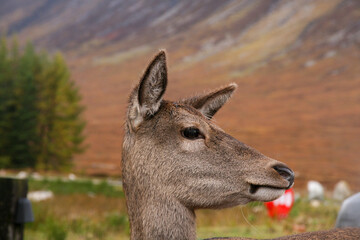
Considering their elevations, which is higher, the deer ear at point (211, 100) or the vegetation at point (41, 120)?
the vegetation at point (41, 120)

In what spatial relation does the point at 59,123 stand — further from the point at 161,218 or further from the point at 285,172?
the point at 285,172

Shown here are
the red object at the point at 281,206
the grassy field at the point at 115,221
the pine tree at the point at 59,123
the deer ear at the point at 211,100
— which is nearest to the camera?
the deer ear at the point at 211,100

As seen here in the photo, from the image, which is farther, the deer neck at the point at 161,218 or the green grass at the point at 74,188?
the green grass at the point at 74,188

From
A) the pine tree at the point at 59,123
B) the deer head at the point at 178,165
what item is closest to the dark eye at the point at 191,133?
the deer head at the point at 178,165

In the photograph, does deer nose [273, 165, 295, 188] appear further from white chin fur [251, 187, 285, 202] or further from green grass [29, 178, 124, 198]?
green grass [29, 178, 124, 198]

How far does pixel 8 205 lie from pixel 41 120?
20.0 metres

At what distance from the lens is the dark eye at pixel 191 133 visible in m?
2.54

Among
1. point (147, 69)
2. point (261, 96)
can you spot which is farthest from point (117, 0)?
point (147, 69)

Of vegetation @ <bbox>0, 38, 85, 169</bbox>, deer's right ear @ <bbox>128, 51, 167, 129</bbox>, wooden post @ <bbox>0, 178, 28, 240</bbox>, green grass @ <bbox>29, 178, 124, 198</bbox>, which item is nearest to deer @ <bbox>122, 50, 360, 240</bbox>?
deer's right ear @ <bbox>128, 51, 167, 129</bbox>

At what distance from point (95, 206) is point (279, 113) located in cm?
1186

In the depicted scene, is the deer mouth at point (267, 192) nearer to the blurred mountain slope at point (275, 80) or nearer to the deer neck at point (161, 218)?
the deer neck at point (161, 218)

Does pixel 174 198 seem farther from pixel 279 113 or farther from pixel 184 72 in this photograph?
pixel 184 72

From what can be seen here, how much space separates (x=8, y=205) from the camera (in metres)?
4.60

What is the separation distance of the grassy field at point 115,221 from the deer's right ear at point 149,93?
120 cm
